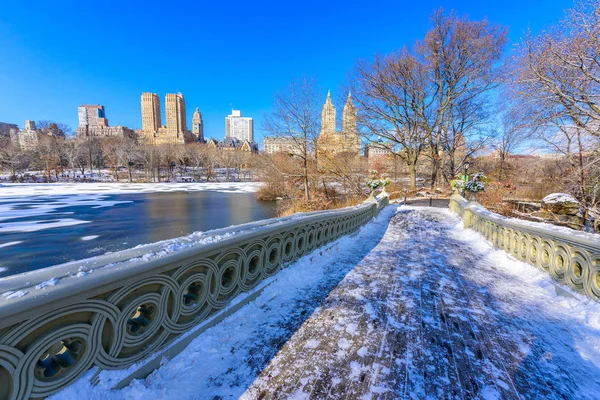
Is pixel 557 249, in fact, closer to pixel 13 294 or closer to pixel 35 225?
pixel 13 294

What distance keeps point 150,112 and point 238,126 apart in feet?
200

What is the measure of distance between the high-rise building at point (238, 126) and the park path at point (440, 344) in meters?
180

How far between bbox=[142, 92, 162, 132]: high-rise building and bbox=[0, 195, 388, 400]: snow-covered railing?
14014 cm

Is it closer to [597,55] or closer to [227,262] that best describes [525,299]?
[227,262]

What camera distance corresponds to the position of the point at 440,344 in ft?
7.18

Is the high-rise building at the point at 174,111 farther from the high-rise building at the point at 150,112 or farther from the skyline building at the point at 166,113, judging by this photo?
the high-rise building at the point at 150,112

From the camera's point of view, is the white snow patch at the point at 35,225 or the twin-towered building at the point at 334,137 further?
the twin-towered building at the point at 334,137

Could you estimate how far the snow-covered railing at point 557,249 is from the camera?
2.73 m

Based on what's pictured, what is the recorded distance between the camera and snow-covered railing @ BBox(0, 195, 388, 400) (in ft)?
3.80

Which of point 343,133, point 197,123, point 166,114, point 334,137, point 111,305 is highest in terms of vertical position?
point 166,114

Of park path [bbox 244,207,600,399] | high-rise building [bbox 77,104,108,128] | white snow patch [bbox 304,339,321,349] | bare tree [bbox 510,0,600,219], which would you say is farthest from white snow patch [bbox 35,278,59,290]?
high-rise building [bbox 77,104,108,128]

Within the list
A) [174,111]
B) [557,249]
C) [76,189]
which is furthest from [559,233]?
[174,111]

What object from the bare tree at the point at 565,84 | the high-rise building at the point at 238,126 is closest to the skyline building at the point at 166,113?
the high-rise building at the point at 238,126

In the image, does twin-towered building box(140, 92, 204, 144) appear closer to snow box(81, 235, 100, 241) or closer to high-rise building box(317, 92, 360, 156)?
high-rise building box(317, 92, 360, 156)
